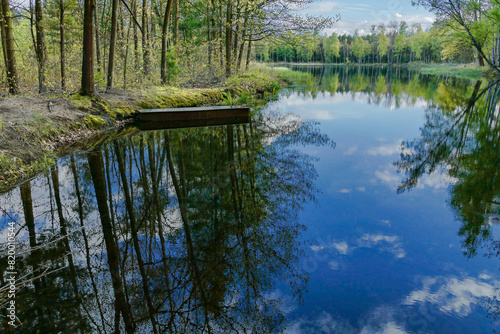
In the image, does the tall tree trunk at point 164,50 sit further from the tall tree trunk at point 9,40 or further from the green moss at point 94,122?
the green moss at point 94,122

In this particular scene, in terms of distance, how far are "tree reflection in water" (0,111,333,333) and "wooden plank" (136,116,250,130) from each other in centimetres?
338

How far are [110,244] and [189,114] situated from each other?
8.64 m

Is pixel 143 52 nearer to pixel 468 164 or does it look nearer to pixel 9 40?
pixel 9 40

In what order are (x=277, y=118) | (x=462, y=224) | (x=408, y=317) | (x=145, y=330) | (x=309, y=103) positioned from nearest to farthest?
1. (x=145, y=330)
2. (x=408, y=317)
3. (x=462, y=224)
4. (x=277, y=118)
5. (x=309, y=103)

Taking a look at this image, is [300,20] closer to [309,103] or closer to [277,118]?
[309,103]

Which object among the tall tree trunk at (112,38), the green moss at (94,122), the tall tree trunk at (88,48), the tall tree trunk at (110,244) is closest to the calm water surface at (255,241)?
the tall tree trunk at (110,244)

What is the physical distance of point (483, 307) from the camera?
9.98 ft

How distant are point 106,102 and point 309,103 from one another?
10671mm

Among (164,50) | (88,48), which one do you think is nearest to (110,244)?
(88,48)

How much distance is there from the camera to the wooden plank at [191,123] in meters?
11.0

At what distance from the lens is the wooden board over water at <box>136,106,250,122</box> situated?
11.6 meters

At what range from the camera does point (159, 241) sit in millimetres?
4023

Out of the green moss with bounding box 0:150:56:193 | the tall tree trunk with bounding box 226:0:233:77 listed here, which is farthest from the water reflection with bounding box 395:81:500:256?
the tall tree trunk with bounding box 226:0:233:77

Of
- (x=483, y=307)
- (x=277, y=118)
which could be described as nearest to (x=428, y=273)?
(x=483, y=307)
